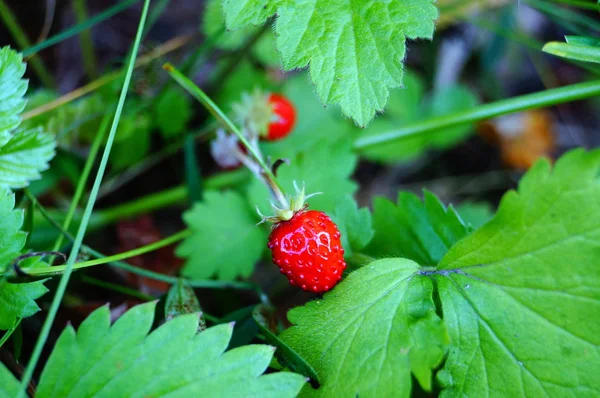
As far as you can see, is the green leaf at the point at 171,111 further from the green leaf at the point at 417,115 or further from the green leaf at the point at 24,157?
the green leaf at the point at 417,115

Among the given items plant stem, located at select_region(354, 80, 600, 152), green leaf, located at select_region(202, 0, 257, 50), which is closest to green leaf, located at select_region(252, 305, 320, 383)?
plant stem, located at select_region(354, 80, 600, 152)

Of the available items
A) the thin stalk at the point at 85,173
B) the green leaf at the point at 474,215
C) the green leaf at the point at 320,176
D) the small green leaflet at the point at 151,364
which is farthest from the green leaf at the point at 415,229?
the thin stalk at the point at 85,173

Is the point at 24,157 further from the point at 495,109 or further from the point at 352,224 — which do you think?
the point at 495,109

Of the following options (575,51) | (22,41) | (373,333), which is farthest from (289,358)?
(22,41)

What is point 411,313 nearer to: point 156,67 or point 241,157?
point 241,157

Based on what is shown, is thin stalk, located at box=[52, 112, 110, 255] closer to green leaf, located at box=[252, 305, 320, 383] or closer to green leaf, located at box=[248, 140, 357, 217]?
green leaf, located at box=[248, 140, 357, 217]

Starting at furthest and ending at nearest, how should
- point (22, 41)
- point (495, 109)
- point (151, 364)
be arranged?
point (22, 41)
point (495, 109)
point (151, 364)
